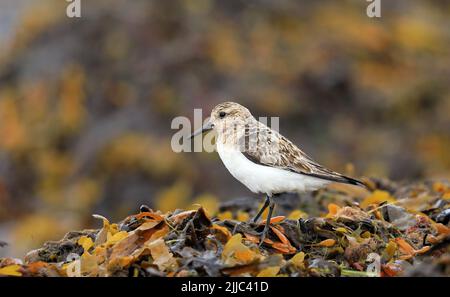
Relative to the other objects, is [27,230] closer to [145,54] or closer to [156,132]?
[156,132]

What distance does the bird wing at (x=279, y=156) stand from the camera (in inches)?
213

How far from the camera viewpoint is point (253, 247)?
452 centimetres

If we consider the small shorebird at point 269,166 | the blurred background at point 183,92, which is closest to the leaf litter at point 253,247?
the small shorebird at point 269,166

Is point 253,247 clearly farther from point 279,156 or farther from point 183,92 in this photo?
point 183,92

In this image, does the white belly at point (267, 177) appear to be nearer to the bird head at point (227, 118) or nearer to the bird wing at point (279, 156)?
the bird wing at point (279, 156)

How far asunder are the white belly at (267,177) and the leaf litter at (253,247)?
0.89 feet

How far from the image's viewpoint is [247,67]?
37.0 ft

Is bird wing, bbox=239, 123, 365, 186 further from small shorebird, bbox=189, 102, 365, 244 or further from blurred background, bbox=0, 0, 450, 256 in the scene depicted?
blurred background, bbox=0, 0, 450, 256

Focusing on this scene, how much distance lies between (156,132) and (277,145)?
15.3ft

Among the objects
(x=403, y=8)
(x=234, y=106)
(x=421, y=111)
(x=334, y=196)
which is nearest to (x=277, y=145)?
(x=234, y=106)

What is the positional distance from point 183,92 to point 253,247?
6.39 meters

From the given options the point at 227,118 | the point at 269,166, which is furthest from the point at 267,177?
the point at 227,118

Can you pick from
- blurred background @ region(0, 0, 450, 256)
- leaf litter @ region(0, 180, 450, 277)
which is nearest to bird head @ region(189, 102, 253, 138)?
leaf litter @ region(0, 180, 450, 277)

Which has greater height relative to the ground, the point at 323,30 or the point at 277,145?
the point at 323,30
